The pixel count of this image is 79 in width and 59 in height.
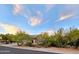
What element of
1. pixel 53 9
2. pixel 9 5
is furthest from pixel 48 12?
pixel 9 5

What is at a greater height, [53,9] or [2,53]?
[53,9]

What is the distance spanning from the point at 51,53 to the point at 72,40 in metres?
0.30

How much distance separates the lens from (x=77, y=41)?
642 centimetres

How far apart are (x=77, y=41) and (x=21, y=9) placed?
2.57 feet

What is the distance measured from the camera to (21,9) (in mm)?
6430

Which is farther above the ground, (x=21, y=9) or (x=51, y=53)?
(x=21, y=9)

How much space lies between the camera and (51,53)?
6402 mm

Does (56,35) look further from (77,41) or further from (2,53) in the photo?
(2,53)

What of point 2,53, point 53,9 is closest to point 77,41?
point 53,9

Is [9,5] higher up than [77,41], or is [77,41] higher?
[9,5]

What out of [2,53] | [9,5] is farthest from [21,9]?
[2,53]

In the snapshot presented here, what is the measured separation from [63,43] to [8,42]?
67 centimetres
